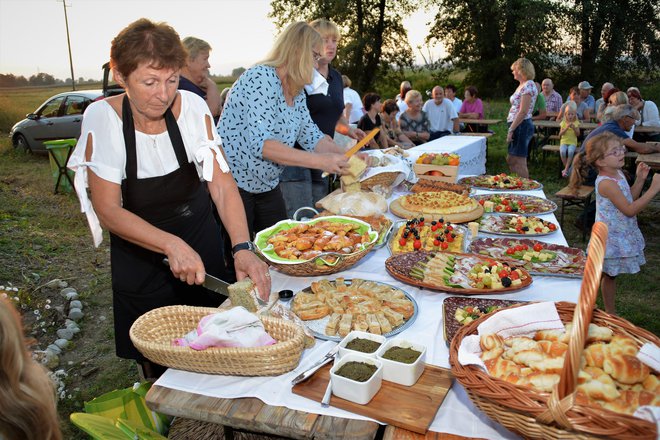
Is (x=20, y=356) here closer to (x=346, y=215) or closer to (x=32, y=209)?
(x=346, y=215)

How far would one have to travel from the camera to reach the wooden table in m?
1.42

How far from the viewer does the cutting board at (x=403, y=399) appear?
142 cm

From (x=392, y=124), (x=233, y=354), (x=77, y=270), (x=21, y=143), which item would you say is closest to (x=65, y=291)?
(x=77, y=270)

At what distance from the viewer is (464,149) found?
6.09 metres

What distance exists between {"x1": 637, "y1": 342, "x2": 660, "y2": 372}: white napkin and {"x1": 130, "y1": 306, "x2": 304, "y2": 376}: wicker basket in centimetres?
94

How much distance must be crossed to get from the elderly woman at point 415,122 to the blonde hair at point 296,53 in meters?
7.34

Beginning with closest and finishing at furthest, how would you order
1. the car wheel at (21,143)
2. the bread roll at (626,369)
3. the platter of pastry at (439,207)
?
the bread roll at (626,369) → the platter of pastry at (439,207) → the car wheel at (21,143)

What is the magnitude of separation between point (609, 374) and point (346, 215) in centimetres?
202

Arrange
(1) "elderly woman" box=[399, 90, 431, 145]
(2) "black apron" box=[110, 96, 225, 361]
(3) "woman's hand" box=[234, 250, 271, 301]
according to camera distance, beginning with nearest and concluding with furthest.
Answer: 1. (3) "woman's hand" box=[234, 250, 271, 301]
2. (2) "black apron" box=[110, 96, 225, 361]
3. (1) "elderly woman" box=[399, 90, 431, 145]

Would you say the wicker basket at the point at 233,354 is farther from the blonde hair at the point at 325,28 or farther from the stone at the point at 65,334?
the blonde hair at the point at 325,28

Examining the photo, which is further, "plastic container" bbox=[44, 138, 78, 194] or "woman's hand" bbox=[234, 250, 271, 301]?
"plastic container" bbox=[44, 138, 78, 194]

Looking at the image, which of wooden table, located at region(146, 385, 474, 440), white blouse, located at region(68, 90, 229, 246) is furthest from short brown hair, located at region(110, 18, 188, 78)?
wooden table, located at region(146, 385, 474, 440)

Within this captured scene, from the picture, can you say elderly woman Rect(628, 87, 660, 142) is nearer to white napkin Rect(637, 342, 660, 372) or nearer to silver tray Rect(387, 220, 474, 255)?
silver tray Rect(387, 220, 474, 255)

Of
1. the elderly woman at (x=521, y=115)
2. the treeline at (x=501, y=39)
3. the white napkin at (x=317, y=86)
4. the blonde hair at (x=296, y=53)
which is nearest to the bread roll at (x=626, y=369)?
the blonde hair at (x=296, y=53)
